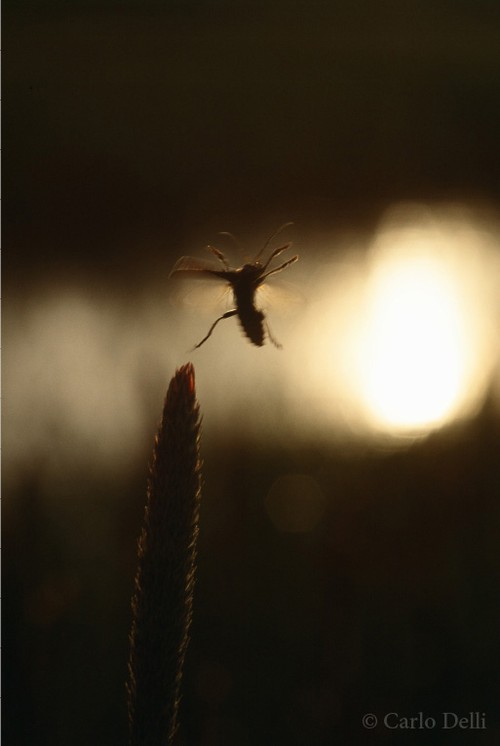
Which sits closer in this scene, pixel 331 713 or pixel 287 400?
pixel 331 713

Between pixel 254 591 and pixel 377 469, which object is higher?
pixel 377 469

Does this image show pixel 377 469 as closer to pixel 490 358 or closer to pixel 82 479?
pixel 490 358

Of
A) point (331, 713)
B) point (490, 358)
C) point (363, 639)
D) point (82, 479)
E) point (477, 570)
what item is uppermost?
point (490, 358)

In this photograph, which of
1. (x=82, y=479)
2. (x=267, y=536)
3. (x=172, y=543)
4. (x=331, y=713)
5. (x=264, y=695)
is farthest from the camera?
(x=267, y=536)

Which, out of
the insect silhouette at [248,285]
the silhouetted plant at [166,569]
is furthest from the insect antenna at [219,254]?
the silhouetted plant at [166,569]

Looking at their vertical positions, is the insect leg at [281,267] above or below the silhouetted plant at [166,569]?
above

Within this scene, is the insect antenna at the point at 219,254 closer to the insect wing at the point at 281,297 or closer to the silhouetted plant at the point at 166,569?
the insect wing at the point at 281,297

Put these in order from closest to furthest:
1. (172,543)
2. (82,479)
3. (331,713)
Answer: (172,543) < (331,713) < (82,479)

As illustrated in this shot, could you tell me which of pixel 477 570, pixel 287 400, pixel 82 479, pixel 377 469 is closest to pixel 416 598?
pixel 477 570

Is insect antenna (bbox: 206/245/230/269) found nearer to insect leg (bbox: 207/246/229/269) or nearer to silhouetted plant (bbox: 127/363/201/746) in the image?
insect leg (bbox: 207/246/229/269)

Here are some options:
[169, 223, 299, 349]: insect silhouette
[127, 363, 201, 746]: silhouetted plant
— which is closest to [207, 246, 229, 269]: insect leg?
[169, 223, 299, 349]: insect silhouette
